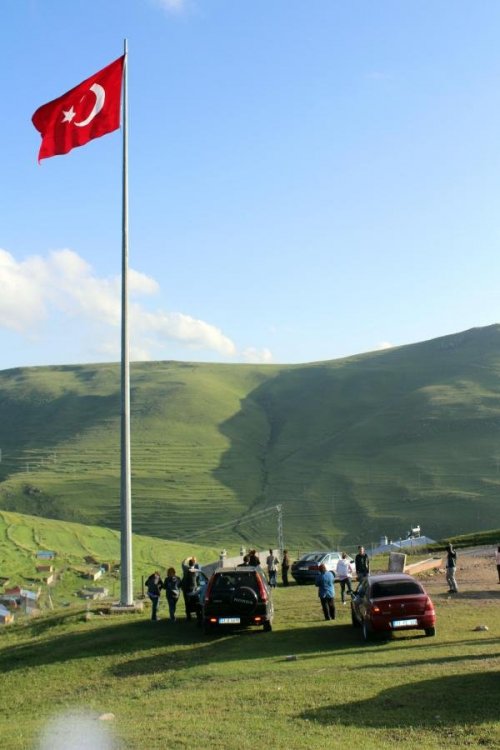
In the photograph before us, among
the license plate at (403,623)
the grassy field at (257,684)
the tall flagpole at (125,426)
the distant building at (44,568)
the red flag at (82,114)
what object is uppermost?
the red flag at (82,114)

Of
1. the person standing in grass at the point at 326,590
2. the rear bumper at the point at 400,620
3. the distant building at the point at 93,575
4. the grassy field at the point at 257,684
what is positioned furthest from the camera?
the distant building at the point at 93,575

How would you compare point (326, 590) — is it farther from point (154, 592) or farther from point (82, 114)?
point (82, 114)

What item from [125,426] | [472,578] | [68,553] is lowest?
[472,578]

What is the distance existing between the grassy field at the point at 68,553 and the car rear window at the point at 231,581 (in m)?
24.1

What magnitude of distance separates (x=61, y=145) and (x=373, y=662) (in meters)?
16.7

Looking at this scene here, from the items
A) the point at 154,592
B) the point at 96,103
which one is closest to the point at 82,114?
the point at 96,103

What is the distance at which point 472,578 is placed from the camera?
3133cm

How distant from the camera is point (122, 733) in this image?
10875mm

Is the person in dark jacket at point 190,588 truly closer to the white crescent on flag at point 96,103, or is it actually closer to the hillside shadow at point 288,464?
the white crescent on flag at point 96,103

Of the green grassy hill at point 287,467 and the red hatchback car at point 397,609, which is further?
the green grassy hill at point 287,467

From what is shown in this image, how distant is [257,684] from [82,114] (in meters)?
16.9

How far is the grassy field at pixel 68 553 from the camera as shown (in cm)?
5116

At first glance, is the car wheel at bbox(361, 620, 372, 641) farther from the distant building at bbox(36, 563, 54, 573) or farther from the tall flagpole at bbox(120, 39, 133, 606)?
the distant building at bbox(36, 563, 54, 573)

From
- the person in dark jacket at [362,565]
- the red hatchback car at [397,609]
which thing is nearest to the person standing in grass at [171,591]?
the red hatchback car at [397,609]
